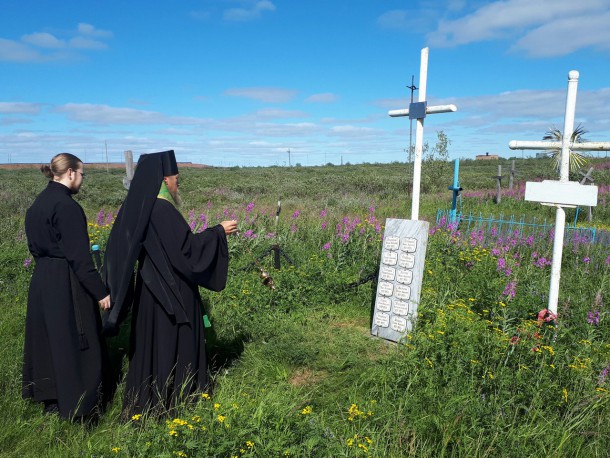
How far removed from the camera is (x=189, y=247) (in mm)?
3107

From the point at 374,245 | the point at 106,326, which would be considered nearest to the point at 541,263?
the point at 374,245

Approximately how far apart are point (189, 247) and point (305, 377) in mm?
1589

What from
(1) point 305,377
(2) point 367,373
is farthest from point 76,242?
(2) point 367,373

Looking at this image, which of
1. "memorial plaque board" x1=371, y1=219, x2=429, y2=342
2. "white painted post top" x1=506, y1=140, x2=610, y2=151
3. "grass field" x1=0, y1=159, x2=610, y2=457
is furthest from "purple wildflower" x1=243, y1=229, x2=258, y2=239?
"white painted post top" x1=506, y1=140, x2=610, y2=151

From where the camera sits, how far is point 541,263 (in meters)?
6.28

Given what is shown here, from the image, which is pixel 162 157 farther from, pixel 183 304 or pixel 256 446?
pixel 256 446

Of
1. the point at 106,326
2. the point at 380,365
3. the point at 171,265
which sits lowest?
the point at 380,365

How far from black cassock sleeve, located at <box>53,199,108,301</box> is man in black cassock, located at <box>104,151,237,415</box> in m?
0.12

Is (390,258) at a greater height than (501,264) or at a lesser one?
greater

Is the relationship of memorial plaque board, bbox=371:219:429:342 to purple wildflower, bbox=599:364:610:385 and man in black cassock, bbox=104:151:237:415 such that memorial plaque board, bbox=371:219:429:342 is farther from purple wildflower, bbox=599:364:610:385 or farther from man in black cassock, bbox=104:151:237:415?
man in black cassock, bbox=104:151:237:415

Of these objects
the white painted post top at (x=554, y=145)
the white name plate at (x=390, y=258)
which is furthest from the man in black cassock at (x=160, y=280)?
the white painted post top at (x=554, y=145)

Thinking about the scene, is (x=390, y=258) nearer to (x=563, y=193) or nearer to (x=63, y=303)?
(x=563, y=193)

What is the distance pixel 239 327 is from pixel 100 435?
1.93 m

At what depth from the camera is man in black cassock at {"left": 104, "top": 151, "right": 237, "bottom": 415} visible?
120 inches
